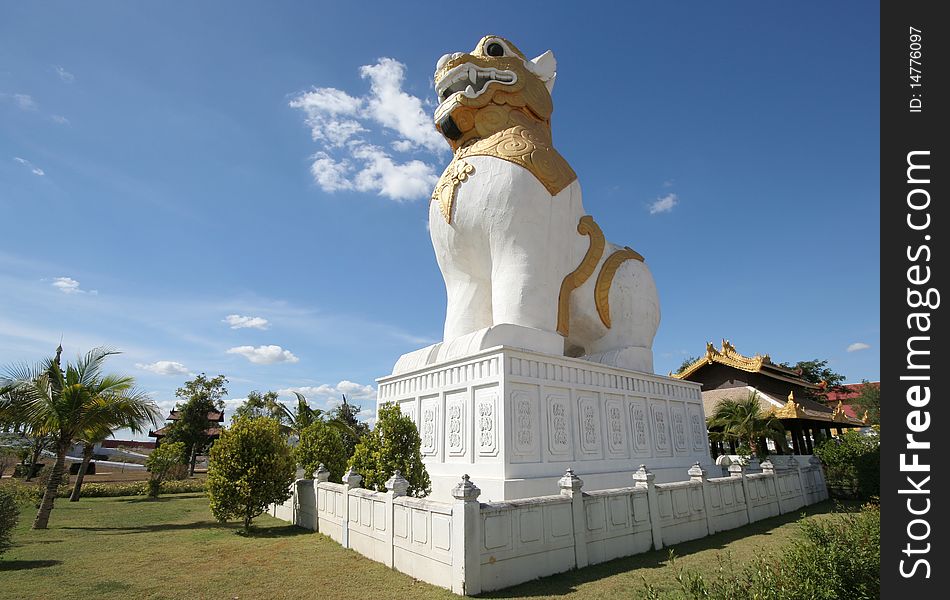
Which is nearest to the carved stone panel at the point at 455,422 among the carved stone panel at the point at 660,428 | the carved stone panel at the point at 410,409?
the carved stone panel at the point at 410,409

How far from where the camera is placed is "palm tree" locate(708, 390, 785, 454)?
15.3 m

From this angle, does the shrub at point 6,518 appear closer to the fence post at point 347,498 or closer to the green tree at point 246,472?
the green tree at point 246,472

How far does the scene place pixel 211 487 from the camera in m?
9.70

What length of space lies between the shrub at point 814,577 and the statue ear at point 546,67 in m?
9.92

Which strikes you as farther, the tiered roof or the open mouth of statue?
the tiered roof

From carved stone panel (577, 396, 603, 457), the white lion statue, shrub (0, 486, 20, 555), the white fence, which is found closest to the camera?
the white fence

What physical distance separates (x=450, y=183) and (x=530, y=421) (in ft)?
15.7

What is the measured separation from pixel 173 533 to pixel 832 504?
14805 millimetres

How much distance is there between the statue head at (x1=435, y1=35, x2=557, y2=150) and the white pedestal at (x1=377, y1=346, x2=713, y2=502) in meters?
4.95

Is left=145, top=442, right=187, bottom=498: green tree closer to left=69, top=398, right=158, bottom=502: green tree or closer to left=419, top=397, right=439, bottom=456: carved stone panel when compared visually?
left=69, top=398, right=158, bottom=502: green tree

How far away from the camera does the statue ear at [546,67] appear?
1106cm

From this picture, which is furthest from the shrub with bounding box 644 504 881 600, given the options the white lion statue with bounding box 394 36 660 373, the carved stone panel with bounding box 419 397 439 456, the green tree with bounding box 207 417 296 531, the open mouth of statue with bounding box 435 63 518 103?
the open mouth of statue with bounding box 435 63 518 103

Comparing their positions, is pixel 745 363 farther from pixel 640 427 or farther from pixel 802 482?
pixel 640 427

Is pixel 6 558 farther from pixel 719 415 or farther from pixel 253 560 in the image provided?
pixel 719 415
